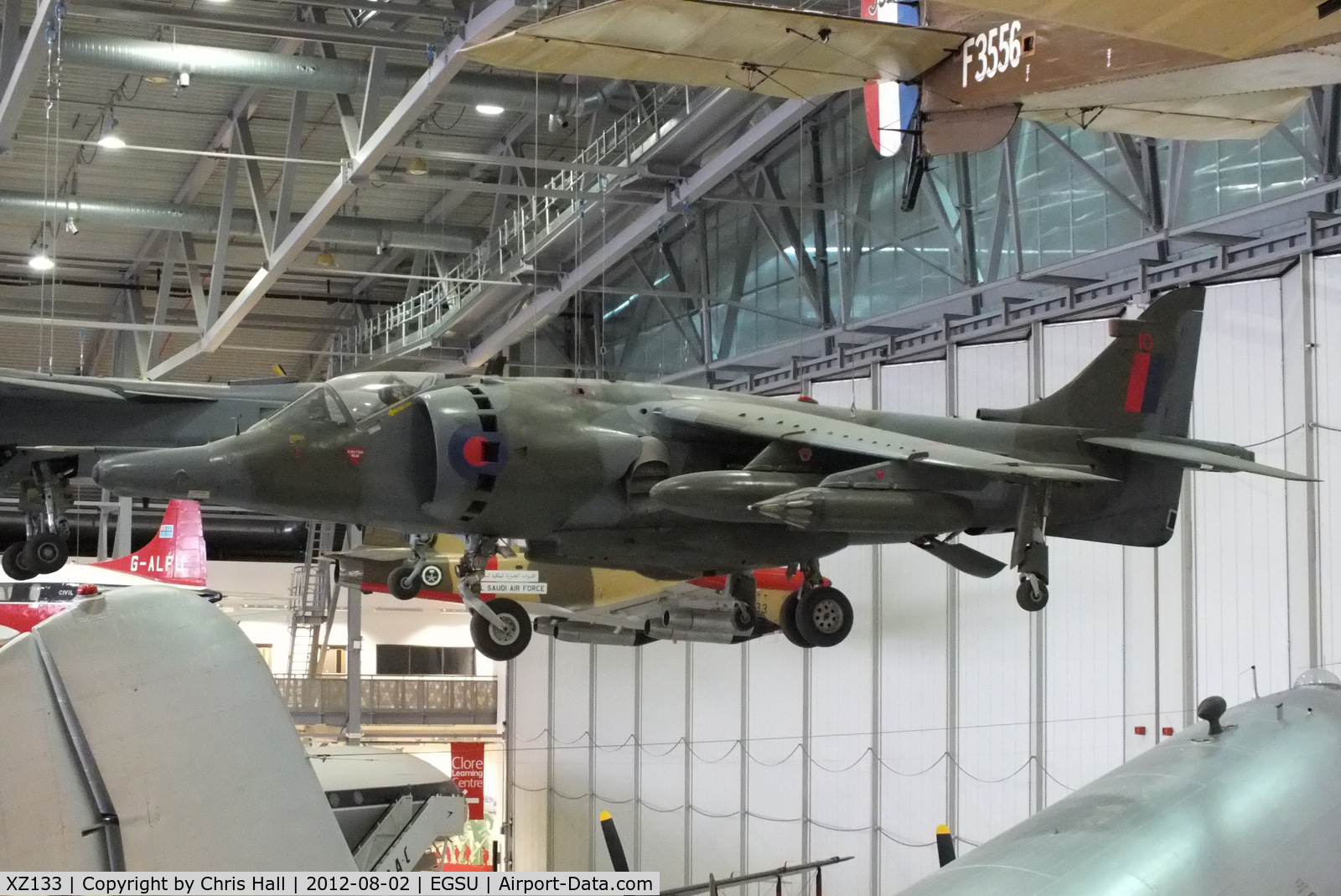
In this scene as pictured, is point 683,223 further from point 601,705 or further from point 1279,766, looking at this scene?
point 1279,766

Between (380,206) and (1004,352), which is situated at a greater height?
(380,206)

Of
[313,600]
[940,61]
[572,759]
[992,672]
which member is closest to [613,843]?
[940,61]

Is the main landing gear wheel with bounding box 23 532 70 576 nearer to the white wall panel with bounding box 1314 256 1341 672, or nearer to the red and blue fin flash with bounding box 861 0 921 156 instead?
the red and blue fin flash with bounding box 861 0 921 156

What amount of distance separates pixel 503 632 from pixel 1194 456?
5.45m

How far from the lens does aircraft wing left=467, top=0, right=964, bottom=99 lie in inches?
298

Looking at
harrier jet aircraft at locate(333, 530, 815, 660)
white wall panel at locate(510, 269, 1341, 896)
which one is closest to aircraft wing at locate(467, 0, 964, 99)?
harrier jet aircraft at locate(333, 530, 815, 660)

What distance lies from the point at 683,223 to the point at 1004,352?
239 inches

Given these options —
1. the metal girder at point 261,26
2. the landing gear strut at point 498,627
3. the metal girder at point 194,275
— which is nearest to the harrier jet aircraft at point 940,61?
the landing gear strut at point 498,627

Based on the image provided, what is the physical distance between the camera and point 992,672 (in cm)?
1639

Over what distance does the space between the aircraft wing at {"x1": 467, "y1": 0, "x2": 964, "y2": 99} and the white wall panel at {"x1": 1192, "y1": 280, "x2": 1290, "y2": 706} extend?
708 centimetres

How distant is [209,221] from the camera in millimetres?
19516

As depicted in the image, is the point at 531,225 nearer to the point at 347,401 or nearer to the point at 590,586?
the point at 590,586

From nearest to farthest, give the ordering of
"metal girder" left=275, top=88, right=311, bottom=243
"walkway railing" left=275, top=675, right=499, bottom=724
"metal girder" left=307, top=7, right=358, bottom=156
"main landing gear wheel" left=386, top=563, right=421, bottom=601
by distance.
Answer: "main landing gear wheel" left=386, top=563, right=421, bottom=601
"metal girder" left=307, top=7, right=358, bottom=156
"metal girder" left=275, top=88, right=311, bottom=243
"walkway railing" left=275, top=675, right=499, bottom=724

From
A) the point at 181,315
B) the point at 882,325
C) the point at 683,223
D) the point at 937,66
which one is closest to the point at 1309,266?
the point at 882,325
